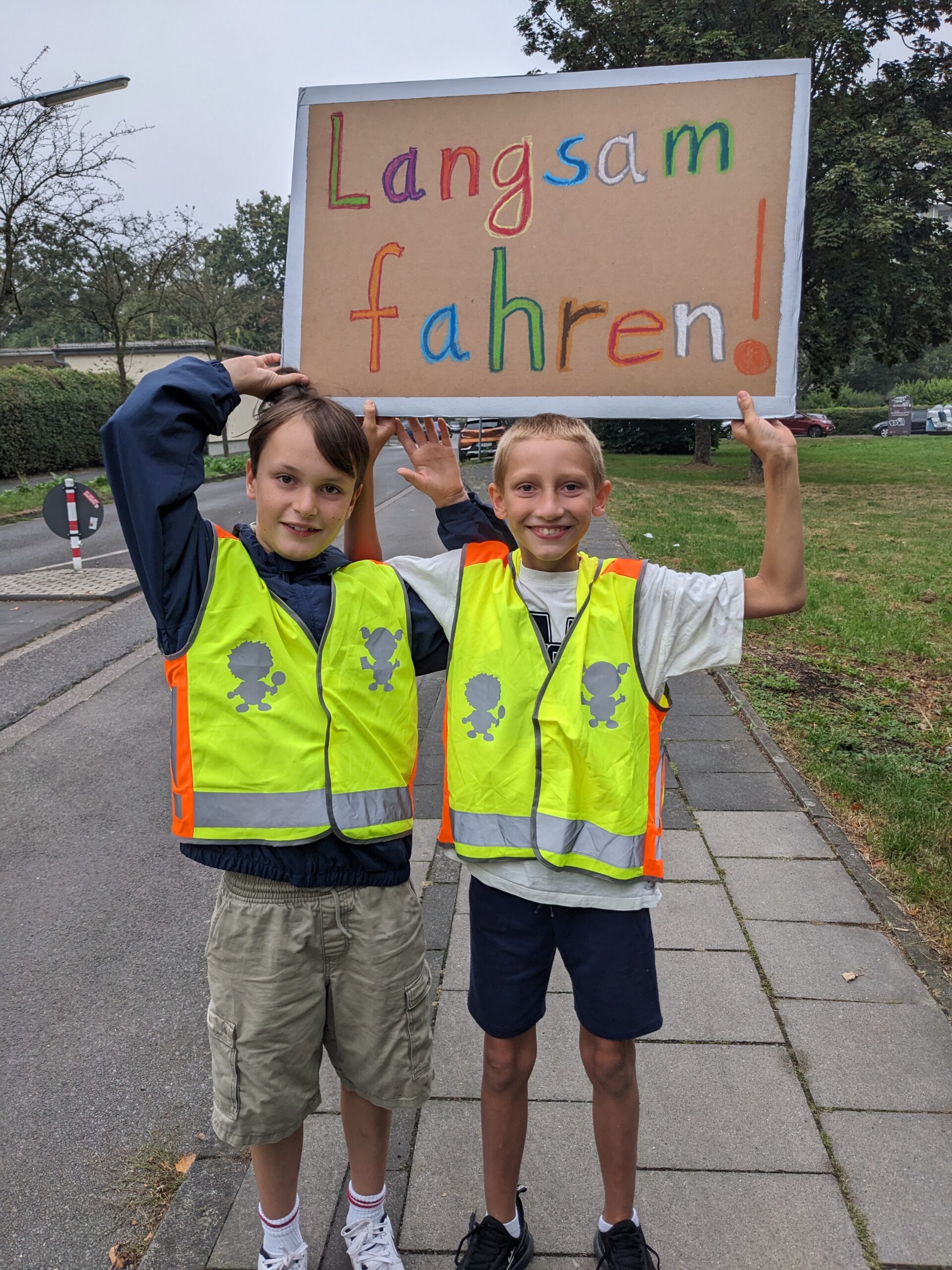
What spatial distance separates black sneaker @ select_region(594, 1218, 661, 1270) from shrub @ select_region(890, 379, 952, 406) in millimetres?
62323

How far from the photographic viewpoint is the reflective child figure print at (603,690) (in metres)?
1.90

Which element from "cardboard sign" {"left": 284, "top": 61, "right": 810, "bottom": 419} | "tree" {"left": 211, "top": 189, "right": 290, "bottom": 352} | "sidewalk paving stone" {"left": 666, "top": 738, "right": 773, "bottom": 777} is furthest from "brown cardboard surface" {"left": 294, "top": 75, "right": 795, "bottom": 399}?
"tree" {"left": 211, "top": 189, "right": 290, "bottom": 352}

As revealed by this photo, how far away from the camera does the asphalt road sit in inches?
96.1

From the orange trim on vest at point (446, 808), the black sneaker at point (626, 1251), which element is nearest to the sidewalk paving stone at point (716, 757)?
the black sneaker at point (626, 1251)

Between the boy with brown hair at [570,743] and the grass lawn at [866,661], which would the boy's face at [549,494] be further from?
the grass lawn at [866,661]

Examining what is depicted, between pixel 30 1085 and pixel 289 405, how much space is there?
2.14 m

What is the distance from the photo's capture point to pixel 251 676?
1.87 metres

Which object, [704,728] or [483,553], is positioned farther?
[704,728]

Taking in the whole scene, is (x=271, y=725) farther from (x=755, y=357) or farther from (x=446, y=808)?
(x=755, y=357)

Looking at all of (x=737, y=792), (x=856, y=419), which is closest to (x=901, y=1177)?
(x=737, y=792)

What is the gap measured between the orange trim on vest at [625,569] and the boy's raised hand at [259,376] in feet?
2.58

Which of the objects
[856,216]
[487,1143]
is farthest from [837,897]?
[856,216]

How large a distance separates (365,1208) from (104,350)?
42525 mm

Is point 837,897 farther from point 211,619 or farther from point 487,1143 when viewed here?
point 211,619
